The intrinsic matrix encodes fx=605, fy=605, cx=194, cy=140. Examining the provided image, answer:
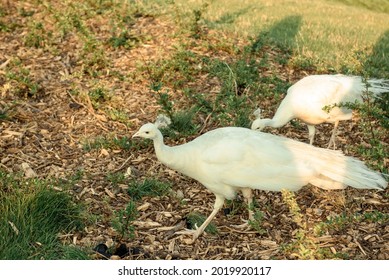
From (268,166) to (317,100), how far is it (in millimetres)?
1632

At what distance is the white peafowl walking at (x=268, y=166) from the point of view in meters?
4.55

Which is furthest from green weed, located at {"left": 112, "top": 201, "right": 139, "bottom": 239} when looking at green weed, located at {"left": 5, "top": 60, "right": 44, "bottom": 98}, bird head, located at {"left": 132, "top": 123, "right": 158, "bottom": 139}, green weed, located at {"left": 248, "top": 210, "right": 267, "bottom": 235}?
green weed, located at {"left": 5, "top": 60, "right": 44, "bottom": 98}

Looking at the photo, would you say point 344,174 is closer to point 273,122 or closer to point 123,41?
point 273,122

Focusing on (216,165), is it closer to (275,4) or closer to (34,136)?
(34,136)

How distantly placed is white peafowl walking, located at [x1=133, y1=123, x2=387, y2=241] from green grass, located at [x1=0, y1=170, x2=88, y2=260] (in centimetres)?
105

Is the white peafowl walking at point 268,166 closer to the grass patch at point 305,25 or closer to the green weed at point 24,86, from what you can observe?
the green weed at point 24,86

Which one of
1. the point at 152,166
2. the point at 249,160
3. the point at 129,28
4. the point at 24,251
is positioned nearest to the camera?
the point at 24,251

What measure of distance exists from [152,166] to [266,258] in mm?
1704

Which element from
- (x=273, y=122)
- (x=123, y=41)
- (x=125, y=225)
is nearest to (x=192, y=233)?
(x=125, y=225)

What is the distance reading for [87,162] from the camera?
5828mm

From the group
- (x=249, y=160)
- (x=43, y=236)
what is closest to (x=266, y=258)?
(x=249, y=160)

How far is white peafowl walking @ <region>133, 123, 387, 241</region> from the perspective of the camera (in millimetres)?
4551

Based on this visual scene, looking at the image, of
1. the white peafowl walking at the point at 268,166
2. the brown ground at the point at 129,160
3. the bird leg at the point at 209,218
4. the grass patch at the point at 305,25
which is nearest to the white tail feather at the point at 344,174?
the white peafowl walking at the point at 268,166

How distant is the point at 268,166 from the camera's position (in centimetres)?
459
